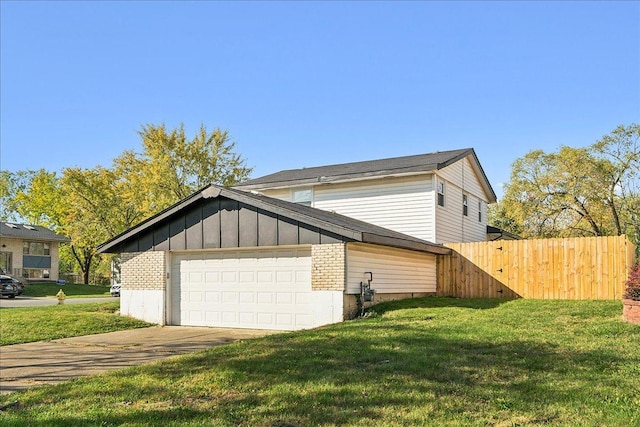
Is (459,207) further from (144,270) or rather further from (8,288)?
(8,288)

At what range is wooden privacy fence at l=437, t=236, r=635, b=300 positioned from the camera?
1580 cm

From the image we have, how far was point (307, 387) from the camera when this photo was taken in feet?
20.0

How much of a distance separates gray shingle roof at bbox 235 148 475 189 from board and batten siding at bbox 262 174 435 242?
17.0 inches

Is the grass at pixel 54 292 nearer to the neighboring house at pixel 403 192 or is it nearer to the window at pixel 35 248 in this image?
the window at pixel 35 248

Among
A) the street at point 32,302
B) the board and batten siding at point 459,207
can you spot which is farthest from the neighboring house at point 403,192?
the street at point 32,302

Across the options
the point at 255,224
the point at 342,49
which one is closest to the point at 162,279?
the point at 255,224

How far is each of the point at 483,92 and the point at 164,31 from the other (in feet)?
34.2

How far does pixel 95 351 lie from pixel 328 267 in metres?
5.38

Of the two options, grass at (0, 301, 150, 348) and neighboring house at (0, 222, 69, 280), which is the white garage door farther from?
neighboring house at (0, 222, 69, 280)

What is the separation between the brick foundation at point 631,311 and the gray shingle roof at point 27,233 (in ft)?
139

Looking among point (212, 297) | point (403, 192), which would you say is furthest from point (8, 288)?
point (403, 192)

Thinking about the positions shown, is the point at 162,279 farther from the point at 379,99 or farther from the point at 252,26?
the point at 379,99

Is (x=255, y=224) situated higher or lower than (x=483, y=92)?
lower

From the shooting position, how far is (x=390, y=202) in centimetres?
1975
